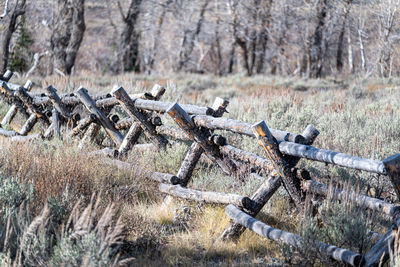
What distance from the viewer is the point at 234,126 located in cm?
439

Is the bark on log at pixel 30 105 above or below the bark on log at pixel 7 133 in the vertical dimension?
above

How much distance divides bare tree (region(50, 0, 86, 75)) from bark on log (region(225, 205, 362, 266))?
44.5 ft

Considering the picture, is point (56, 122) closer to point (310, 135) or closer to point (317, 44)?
point (310, 135)

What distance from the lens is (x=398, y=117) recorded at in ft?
26.5

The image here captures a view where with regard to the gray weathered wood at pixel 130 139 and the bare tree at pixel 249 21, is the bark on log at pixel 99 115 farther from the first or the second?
the bare tree at pixel 249 21

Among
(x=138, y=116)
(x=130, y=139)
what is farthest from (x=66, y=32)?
(x=138, y=116)

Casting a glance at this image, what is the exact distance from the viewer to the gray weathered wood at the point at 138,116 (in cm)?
558

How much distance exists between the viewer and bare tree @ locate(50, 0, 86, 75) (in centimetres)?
1569

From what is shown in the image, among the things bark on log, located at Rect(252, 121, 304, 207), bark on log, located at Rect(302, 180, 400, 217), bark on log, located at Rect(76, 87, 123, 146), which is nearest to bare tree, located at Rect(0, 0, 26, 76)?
bark on log, located at Rect(76, 87, 123, 146)

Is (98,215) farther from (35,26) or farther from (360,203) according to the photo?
(35,26)

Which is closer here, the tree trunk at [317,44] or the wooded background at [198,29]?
the wooded background at [198,29]

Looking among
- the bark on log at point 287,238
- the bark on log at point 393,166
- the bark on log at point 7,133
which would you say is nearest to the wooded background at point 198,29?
the bark on log at point 7,133

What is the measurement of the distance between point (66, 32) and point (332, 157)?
14248 millimetres

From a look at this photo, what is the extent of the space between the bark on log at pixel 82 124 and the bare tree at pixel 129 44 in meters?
13.6
